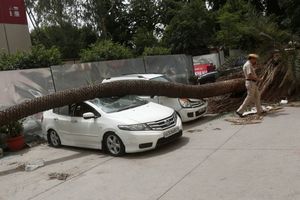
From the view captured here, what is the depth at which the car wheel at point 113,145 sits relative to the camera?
9157mm

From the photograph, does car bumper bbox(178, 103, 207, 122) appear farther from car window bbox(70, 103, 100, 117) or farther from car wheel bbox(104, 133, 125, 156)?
car wheel bbox(104, 133, 125, 156)

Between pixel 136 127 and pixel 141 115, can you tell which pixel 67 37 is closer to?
pixel 141 115

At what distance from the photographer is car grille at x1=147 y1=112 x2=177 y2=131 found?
9.14 metres

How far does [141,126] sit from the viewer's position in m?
9.05

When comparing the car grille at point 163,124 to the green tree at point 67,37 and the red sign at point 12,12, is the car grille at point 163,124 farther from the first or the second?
the green tree at point 67,37

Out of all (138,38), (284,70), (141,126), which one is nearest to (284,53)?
(284,70)

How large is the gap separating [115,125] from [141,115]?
2.16ft

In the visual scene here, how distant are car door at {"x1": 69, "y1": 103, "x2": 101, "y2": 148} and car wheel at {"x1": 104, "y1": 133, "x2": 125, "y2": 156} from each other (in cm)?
27

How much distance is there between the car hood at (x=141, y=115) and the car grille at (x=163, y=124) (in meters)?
0.09

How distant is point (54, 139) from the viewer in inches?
446

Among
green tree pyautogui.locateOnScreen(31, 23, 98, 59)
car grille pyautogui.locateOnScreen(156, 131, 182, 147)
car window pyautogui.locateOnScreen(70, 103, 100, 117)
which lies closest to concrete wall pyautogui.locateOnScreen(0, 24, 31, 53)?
green tree pyautogui.locateOnScreen(31, 23, 98, 59)

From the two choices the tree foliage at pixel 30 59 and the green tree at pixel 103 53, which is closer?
the tree foliage at pixel 30 59

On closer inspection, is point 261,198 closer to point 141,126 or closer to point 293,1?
point 141,126

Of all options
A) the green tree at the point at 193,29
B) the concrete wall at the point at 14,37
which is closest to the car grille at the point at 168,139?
the concrete wall at the point at 14,37
